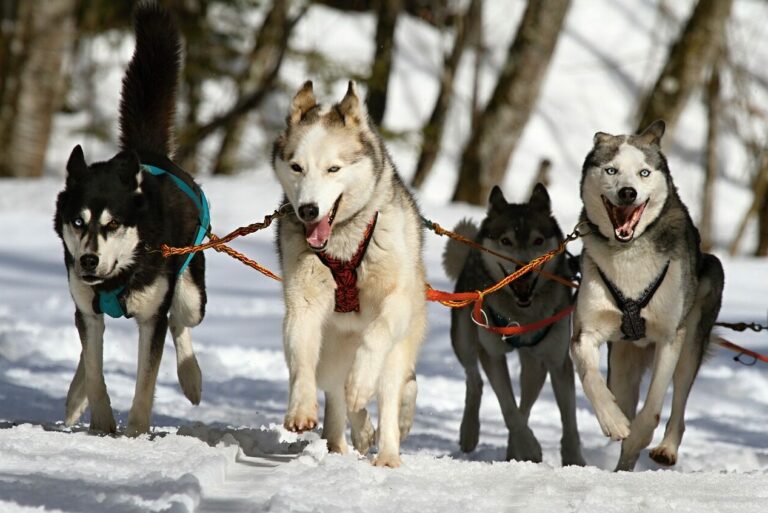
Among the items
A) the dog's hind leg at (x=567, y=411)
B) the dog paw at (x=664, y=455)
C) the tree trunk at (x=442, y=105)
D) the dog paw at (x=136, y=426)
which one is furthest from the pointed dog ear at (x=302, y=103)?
the tree trunk at (x=442, y=105)

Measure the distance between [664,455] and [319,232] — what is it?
6.11 feet

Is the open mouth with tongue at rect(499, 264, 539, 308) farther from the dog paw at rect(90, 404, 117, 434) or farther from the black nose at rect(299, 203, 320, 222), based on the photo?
the dog paw at rect(90, 404, 117, 434)

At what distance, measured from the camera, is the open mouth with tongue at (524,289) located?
6.01 m

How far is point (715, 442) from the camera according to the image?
6492 millimetres

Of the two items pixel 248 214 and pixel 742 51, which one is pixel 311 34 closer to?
pixel 742 51

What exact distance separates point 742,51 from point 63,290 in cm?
1399

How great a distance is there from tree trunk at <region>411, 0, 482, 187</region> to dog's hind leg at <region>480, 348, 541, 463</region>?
10810 millimetres

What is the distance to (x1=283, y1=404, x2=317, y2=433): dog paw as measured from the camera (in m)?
4.14

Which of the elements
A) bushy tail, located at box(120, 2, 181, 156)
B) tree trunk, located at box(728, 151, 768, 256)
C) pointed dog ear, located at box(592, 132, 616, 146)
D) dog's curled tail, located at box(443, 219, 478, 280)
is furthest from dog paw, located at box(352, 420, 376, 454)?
tree trunk, located at box(728, 151, 768, 256)

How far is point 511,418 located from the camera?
228 inches

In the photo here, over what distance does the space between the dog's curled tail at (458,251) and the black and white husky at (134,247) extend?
198 centimetres

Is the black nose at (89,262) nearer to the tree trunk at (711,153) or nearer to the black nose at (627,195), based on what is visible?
the black nose at (627,195)

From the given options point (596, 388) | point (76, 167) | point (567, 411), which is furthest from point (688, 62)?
point (76, 167)

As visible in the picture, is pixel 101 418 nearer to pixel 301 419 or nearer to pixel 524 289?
pixel 301 419
